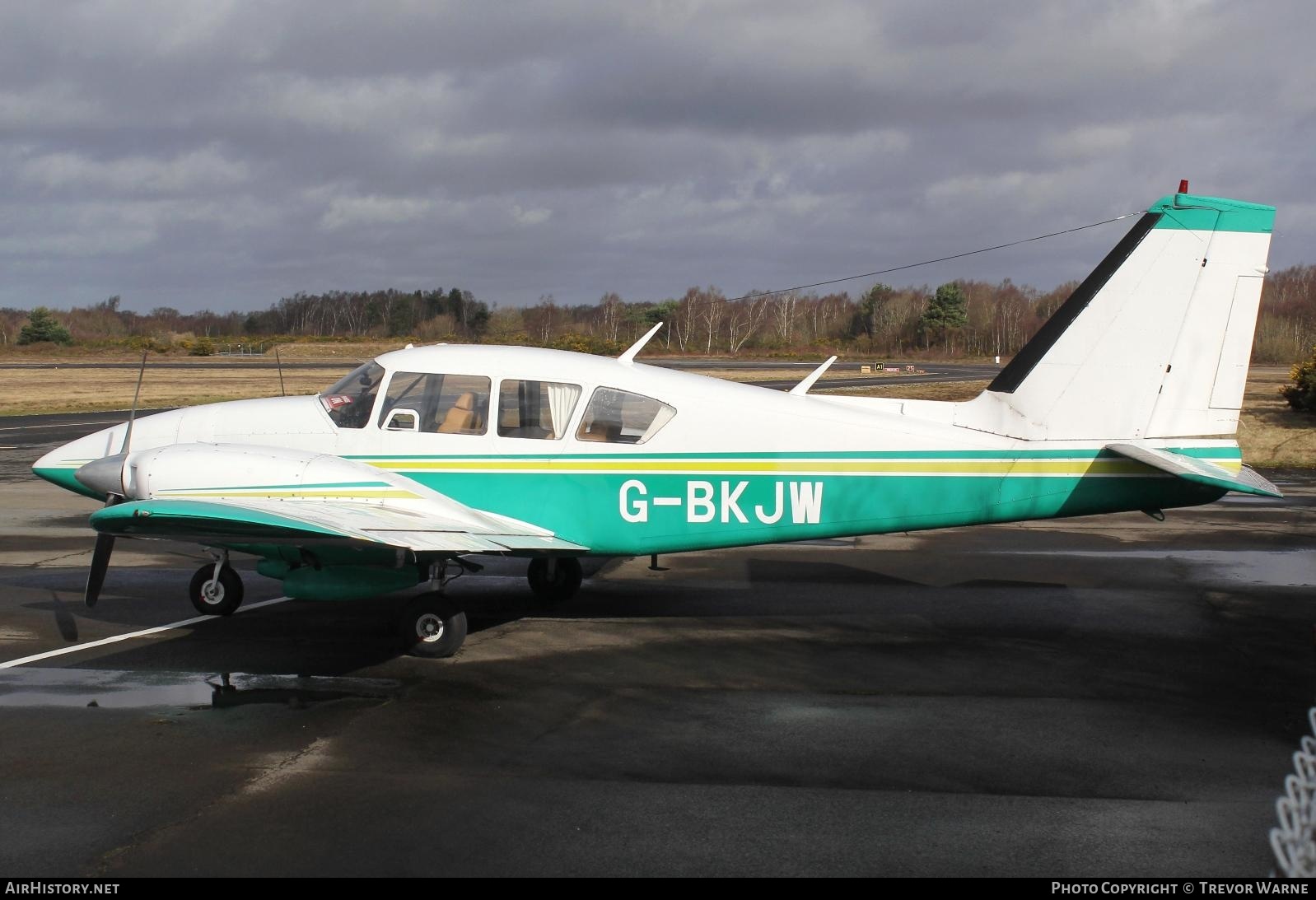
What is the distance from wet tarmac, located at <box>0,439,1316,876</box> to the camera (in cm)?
544

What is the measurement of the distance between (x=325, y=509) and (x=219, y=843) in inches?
153

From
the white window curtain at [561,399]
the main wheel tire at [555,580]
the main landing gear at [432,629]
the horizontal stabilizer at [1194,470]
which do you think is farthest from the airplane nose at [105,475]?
the horizontal stabilizer at [1194,470]

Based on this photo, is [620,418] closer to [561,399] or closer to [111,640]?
[561,399]

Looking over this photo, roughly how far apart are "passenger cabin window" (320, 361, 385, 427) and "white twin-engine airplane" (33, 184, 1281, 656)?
2 centimetres

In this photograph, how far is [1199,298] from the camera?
9828 mm

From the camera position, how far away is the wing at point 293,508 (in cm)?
796

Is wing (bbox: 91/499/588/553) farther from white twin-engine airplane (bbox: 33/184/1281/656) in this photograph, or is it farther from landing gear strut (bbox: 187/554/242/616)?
landing gear strut (bbox: 187/554/242/616)

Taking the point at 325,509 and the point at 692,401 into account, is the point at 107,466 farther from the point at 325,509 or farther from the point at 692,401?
the point at 692,401

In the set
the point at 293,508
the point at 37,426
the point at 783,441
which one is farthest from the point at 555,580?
the point at 37,426

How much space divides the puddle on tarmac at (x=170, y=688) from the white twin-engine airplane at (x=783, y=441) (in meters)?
1.28

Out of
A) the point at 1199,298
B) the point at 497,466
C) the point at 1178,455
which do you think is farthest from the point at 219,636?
the point at 1199,298

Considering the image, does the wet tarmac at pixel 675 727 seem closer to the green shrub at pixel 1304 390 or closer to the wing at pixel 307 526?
the wing at pixel 307 526
